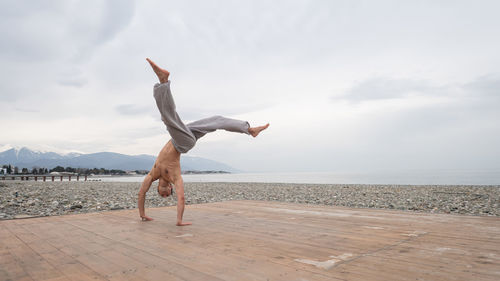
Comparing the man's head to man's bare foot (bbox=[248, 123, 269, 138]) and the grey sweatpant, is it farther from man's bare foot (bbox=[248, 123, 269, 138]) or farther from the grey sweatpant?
man's bare foot (bbox=[248, 123, 269, 138])

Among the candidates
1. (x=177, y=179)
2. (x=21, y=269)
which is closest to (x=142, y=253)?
(x=21, y=269)

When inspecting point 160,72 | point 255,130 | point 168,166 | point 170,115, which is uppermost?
point 160,72

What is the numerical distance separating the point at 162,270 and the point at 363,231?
121 inches

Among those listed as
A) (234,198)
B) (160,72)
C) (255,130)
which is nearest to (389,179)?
(234,198)

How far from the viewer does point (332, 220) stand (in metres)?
5.45

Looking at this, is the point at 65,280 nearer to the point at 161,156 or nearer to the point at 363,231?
the point at 161,156

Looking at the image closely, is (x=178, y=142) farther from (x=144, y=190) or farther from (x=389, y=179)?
(x=389, y=179)

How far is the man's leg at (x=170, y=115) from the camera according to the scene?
4602mm

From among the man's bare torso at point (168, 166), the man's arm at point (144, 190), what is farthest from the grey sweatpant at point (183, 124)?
the man's arm at point (144, 190)

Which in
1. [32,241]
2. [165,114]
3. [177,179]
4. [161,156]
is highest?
[165,114]

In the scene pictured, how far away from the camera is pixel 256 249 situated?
3410 mm

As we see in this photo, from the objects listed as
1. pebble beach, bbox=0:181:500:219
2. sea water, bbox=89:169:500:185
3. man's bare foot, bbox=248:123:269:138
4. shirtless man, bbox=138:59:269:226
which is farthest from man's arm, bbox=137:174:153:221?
sea water, bbox=89:169:500:185

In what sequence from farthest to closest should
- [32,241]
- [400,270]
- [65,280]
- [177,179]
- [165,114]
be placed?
[177,179] < [165,114] < [32,241] < [400,270] < [65,280]

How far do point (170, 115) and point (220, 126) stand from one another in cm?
92
